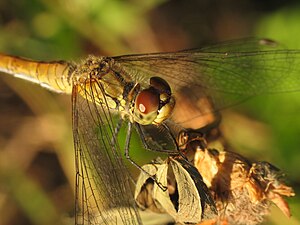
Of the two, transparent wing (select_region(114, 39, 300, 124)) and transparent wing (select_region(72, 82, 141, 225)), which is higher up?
transparent wing (select_region(114, 39, 300, 124))

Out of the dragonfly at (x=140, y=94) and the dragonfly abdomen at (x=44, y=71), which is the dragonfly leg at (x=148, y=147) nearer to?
the dragonfly at (x=140, y=94)

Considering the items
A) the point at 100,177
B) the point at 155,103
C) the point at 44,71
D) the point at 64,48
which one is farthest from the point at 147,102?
the point at 64,48

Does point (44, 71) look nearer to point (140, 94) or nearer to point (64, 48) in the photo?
point (64, 48)

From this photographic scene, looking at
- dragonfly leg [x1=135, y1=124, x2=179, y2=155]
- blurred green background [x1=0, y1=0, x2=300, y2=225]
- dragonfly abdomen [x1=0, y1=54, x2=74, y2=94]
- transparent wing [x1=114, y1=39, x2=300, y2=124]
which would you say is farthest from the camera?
blurred green background [x1=0, y1=0, x2=300, y2=225]

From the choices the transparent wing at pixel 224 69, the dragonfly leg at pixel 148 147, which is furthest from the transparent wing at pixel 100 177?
the transparent wing at pixel 224 69

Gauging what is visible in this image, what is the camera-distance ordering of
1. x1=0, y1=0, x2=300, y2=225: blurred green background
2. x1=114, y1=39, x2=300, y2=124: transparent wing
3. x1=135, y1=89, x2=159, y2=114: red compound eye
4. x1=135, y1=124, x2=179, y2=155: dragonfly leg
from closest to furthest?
x1=135, y1=124, x2=179, y2=155: dragonfly leg, x1=135, y1=89, x2=159, y2=114: red compound eye, x1=114, y1=39, x2=300, y2=124: transparent wing, x1=0, y1=0, x2=300, y2=225: blurred green background

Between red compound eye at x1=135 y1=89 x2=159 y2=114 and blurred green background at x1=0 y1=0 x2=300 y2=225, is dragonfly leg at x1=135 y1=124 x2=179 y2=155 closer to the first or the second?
red compound eye at x1=135 y1=89 x2=159 y2=114

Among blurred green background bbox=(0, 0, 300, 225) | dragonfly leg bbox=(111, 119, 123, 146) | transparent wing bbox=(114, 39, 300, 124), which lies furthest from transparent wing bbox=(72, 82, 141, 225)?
blurred green background bbox=(0, 0, 300, 225)

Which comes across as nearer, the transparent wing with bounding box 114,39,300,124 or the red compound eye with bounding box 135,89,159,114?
the red compound eye with bounding box 135,89,159,114
